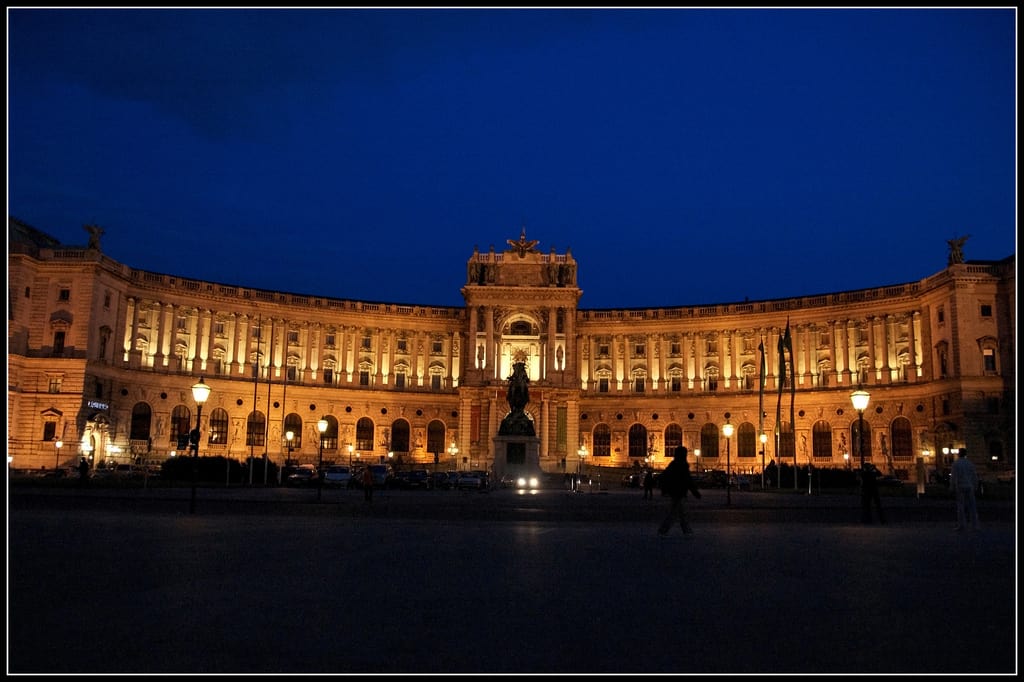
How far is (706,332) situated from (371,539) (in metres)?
87.6

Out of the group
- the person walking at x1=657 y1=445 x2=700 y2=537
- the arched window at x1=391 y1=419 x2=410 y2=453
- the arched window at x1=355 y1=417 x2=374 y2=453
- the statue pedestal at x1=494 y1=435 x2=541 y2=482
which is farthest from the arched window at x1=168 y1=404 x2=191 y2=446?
the person walking at x1=657 y1=445 x2=700 y2=537

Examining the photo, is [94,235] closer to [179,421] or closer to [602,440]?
[179,421]

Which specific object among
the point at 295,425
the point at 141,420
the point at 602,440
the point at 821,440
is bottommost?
the point at 602,440

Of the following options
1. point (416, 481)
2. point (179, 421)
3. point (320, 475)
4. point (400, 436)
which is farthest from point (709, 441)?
point (320, 475)

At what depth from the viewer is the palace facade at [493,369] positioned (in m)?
77.7

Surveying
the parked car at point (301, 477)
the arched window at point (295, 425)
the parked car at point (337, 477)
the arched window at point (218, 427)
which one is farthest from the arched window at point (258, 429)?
the parked car at point (337, 477)

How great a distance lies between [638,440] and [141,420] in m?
54.5

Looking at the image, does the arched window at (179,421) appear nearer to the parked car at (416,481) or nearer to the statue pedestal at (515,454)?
the parked car at (416,481)

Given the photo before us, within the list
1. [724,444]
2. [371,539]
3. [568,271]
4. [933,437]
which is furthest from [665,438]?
[371,539]

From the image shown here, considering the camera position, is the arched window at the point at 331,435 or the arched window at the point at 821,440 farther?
the arched window at the point at 331,435

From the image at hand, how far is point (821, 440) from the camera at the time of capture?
91.5 meters

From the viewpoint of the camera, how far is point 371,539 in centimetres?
1620

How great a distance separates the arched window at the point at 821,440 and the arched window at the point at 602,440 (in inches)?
911

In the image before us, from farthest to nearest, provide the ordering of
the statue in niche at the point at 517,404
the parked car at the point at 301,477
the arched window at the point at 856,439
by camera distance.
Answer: the arched window at the point at 856,439
the parked car at the point at 301,477
the statue in niche at the point at 517,404
